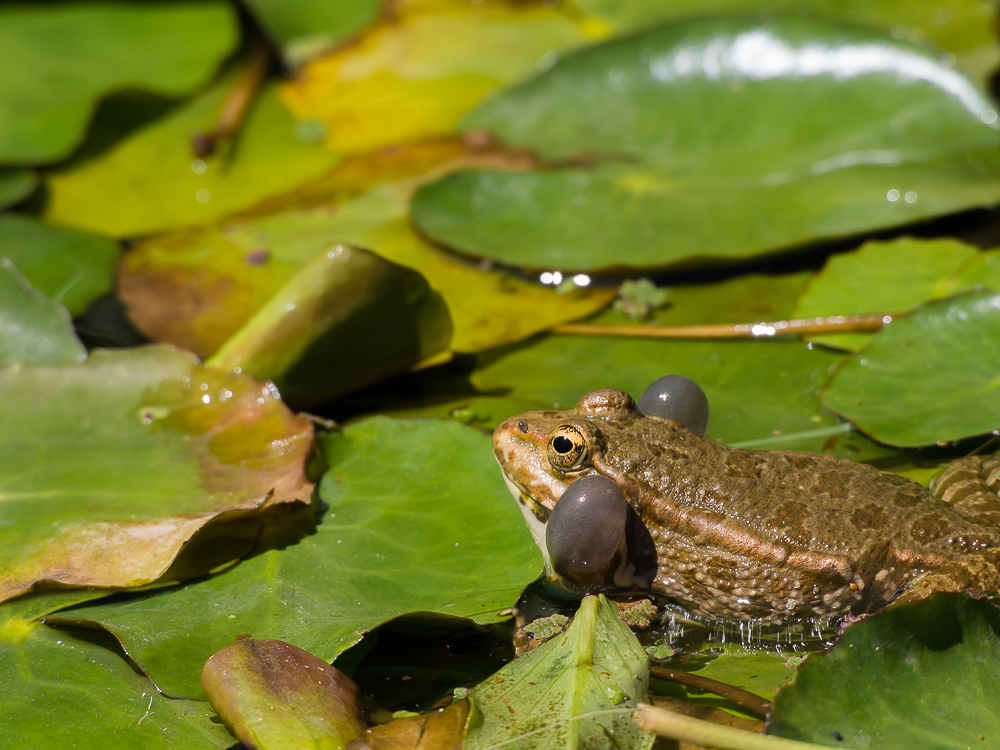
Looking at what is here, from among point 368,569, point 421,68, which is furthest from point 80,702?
point 421,68

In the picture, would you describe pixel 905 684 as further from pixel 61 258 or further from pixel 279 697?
pixel 61 258

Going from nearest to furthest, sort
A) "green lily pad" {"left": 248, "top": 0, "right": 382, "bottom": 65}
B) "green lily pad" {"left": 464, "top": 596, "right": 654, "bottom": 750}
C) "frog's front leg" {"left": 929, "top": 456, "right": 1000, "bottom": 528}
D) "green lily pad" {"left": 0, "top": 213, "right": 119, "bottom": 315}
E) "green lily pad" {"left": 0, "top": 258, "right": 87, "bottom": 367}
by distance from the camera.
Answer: "green lily pad" {"left": 464, "top": 596, "right": 654, "bottom": 750}
"frog's front leg" {"left": 929, "top": 456, "right": 1000, "bottom": 528}
"green lily pad" {"left": 0, "top": 258, "right": 87, "bottom": 367}
"green lily pad" {"left": 0, "top": 213, "right": 119, "bottom": 315}
"green lily pad" {"left": 248, "top": 0, "right": 382, "bottom": 65}

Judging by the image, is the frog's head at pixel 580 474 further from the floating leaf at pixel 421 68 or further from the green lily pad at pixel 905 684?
the floating leaf at pixel 421 68

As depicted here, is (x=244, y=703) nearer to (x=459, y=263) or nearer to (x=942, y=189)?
(x=459, y=263)

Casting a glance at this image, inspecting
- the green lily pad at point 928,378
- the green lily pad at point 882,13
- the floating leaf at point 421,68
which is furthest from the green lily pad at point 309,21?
the green lily pad at point 928,378

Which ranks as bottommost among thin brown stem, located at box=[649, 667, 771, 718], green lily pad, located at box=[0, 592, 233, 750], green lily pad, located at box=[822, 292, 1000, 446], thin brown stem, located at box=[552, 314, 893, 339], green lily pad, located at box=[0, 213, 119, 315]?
thin brown stem, located at box=[649, 667, 771, 718]

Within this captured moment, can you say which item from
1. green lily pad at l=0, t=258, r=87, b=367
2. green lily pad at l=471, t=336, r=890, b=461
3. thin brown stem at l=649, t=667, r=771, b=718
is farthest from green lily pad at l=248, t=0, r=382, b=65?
thin brown stem at l=649, t=667, r=771, b=718

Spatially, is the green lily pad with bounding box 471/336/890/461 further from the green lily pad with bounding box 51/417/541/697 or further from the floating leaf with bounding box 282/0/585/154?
the floating leaf with bounding box 282/0/585/154
